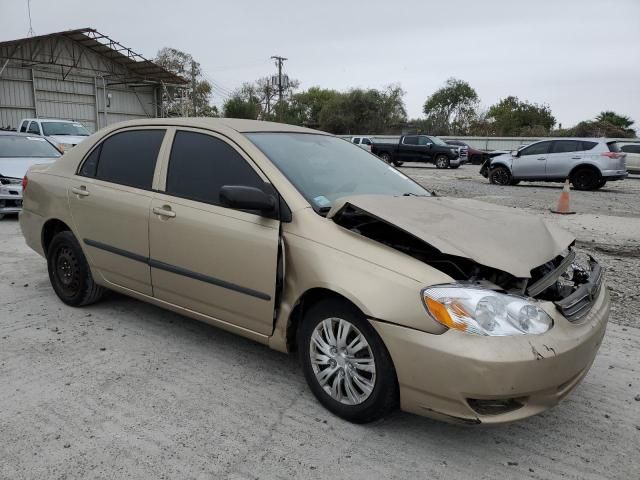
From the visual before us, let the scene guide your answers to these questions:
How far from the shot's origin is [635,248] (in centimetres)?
730

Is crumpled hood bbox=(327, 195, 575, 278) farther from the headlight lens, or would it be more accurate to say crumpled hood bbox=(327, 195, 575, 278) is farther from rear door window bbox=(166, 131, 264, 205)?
rear door window bbox=(166, 131, 264, 205)

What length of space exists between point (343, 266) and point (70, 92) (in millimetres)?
32930

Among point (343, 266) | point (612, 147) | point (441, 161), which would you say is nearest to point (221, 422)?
point (343, 266)

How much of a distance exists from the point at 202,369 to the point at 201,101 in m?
65.3

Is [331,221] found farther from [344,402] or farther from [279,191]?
[344,402]

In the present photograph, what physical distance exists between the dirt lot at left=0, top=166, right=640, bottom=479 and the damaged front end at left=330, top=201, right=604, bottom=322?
2.33 feet

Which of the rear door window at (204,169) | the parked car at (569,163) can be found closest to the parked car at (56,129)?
the parked car at (569,163)

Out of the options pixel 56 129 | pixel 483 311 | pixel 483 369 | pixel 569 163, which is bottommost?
pixel 483 369

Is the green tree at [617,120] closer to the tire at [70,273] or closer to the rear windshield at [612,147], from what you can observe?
the rear windshield at [612,147]

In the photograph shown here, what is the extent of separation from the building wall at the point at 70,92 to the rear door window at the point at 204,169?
29005 millimetres

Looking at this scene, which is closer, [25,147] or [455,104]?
[25,147]

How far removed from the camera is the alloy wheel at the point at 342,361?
2.73m

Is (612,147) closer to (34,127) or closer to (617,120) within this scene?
(34,127)

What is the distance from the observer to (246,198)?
9.68ft
